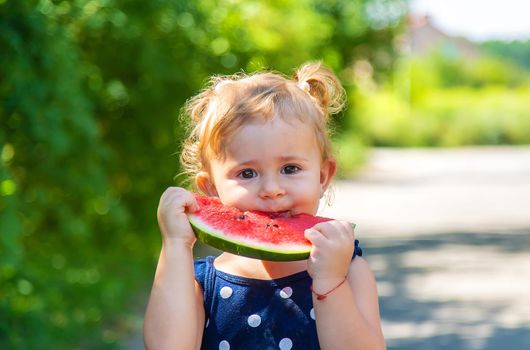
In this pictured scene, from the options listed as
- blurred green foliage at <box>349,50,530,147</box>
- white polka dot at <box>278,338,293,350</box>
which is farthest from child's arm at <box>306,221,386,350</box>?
blurred green foliage at <box>349,50,530,147</box>

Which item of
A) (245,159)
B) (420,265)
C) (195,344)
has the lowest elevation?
(195,344)

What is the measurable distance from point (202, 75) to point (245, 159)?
722 centimetres

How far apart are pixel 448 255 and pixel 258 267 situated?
10143 mm

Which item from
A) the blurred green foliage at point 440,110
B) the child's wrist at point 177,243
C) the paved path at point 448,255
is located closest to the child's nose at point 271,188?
the child's wrist at point 177,243

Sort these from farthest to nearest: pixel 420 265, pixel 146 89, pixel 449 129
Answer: pixel 449 129 < pixel 420 265 < pixel 146 89

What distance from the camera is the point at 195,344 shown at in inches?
120

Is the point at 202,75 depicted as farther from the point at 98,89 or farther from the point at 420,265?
the point at 420,265

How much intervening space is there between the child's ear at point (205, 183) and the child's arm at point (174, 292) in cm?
28

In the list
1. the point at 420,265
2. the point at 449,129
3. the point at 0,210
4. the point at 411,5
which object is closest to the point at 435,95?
the point at 449,129

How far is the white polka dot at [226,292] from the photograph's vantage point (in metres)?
3.15

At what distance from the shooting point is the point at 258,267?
10.6 ft

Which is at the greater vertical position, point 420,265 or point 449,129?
point 449,129

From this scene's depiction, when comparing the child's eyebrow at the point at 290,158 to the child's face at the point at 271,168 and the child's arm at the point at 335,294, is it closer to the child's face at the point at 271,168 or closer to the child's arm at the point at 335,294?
the child's face at the point at 271,168

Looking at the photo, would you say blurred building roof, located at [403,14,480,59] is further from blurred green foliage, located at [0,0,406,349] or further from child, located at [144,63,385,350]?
child, located at [144,63,385,350]
